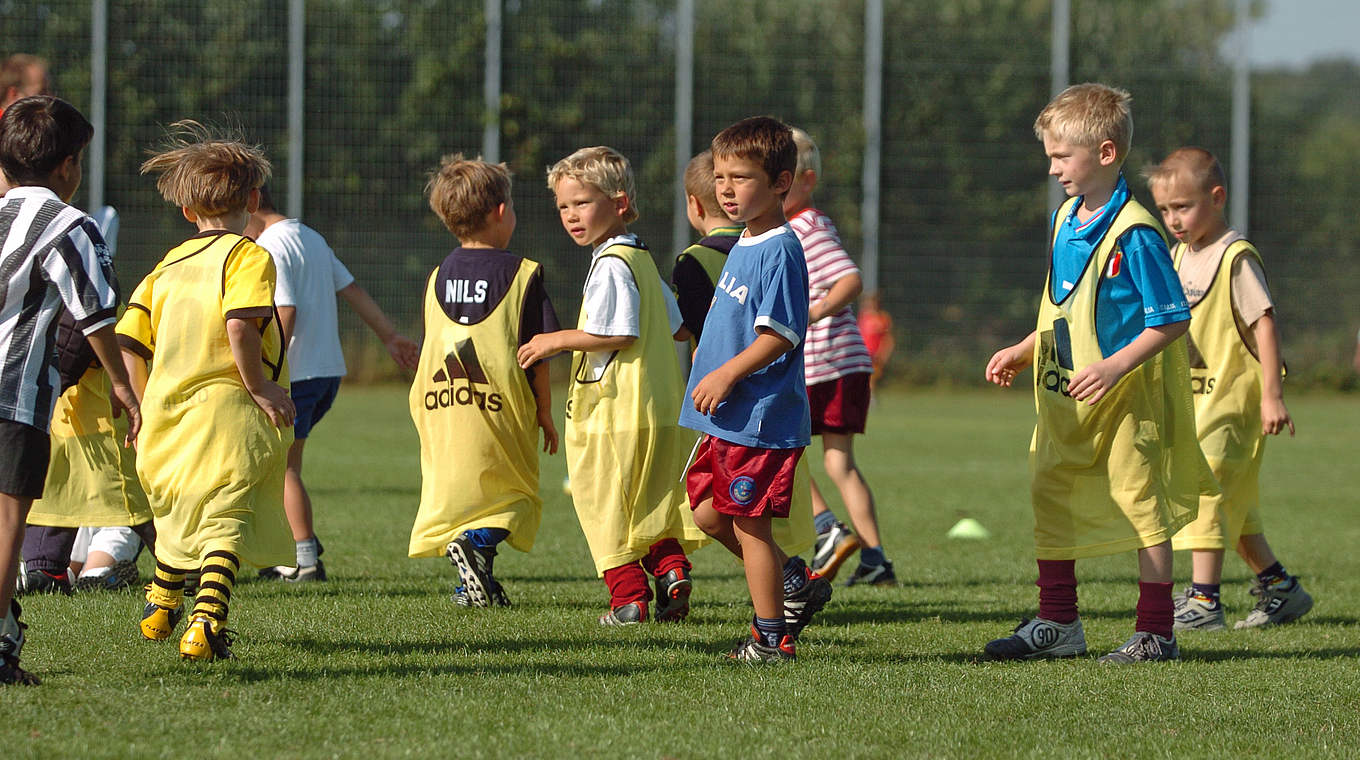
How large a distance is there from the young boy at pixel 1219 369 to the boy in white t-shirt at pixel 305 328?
3.30 meters

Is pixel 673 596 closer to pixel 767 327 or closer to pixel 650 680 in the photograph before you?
pixel 650 680

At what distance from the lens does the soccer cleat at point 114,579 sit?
5977 mm

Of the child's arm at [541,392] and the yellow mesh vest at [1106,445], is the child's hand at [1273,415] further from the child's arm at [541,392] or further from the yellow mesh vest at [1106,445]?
the child's arm at [541,392]

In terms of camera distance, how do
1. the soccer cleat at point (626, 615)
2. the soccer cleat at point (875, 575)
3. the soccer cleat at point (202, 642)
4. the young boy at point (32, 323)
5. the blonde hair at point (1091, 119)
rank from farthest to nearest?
the soccer cleat at point (875, 575), the soccer cleat at point (626, 615), the blonde hair at point (1091, 119), the soccer cleat at point (202, 642), the young boy at point (32, 323)

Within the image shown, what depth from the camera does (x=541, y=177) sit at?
27.8 meters

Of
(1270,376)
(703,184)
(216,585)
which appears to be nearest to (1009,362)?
(1270,376)

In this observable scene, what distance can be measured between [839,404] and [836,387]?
0.08 meters

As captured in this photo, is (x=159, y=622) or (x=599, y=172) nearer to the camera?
(x=159, y=622)

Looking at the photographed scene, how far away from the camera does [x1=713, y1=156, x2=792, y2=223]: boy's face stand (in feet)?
15.3

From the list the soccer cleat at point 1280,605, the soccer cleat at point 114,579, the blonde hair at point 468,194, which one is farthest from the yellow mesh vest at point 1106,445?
the soccer cleat at point 114,579

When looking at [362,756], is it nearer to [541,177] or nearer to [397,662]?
[397,662]

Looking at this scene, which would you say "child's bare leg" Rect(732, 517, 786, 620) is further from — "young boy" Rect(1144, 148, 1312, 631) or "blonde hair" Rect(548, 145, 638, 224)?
"young boy" Rect(1144, 148, 1312, 631)

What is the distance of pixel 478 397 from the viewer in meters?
5.71

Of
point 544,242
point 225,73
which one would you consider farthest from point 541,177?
point 225,73
